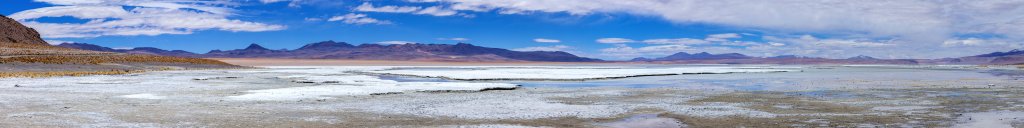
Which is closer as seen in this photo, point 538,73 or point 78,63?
point 538,73

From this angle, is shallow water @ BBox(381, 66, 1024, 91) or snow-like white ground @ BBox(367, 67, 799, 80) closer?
shallow water @ BBox(381, 66, 1024, 91)

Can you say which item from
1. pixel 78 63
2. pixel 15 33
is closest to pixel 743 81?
pixel 78 63

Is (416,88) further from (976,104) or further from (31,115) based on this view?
(976,104)

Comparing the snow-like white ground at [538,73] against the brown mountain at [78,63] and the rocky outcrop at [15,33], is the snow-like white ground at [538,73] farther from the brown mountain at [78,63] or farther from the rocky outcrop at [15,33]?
the rocky outcrop at [15,33]

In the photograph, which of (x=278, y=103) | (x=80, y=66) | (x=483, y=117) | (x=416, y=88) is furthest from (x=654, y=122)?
(x=80, y=66)

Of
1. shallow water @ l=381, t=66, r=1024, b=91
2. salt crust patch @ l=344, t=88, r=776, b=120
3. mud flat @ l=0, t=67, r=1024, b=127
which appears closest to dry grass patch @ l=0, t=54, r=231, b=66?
shallow water @ l=381, t=66, r=1024, b=91

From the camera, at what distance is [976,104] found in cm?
1627

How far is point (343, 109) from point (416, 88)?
7753 millimetres

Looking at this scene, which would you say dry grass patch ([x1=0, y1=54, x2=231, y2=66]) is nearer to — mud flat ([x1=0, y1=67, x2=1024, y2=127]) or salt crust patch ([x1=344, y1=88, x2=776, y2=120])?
mud flat ([x1=0, y1=67, x2=1024, y2=127])

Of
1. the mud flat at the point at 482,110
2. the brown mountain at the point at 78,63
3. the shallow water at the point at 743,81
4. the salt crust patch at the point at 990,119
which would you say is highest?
the brown mountain at the point at 78,63

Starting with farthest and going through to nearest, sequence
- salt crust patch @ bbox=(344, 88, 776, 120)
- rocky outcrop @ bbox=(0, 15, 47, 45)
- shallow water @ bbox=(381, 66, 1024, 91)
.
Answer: rocky outcrop @ bbox=(0, 15, 47, 45), shallow water @ bbox=(381, 66, 1024, 91), salt crust patch @ bbox=(344, 88, 776, 120)

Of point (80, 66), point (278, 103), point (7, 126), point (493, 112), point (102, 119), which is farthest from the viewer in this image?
point (80, 66)

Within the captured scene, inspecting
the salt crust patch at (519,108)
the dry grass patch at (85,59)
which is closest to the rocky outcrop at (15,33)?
the dry grass patch at (85,59)

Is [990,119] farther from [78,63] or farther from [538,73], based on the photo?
[78,63]
